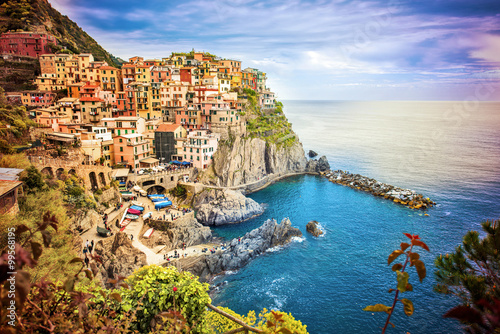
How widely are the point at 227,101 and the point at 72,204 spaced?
4068 centimetres

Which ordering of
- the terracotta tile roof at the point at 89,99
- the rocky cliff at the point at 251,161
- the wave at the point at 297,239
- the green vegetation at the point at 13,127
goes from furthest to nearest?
the rocky cliff at the point at 251,161 < the terracotta tile roof at the point at 89,99 < the wave at the point at 297,239 < the green vegetation at the point at 13,127

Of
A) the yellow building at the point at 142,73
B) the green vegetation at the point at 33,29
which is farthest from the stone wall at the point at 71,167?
the green vegetation at the point at 33,29

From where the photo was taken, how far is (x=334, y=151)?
313ft

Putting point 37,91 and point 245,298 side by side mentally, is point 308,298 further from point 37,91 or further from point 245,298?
point 37,91

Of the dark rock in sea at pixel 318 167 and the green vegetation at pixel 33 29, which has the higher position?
the green vegetation at pixel 33 29

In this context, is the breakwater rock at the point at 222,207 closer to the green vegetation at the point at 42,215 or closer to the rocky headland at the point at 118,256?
the rocky headland at the point at 118,256

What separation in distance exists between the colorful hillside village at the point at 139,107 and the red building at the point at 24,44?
25.5 feet

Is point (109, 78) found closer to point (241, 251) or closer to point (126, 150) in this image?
point (126, 150)

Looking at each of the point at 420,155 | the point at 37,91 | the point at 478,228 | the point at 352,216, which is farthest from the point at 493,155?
the point at 37,91

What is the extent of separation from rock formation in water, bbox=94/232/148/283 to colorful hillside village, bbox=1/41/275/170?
57.0ft

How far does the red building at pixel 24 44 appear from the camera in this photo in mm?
66062

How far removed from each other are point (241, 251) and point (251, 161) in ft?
93.9

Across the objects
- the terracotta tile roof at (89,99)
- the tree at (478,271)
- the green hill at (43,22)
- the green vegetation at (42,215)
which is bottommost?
the green vegetation at (42,215)

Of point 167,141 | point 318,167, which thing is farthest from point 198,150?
point 318,167
